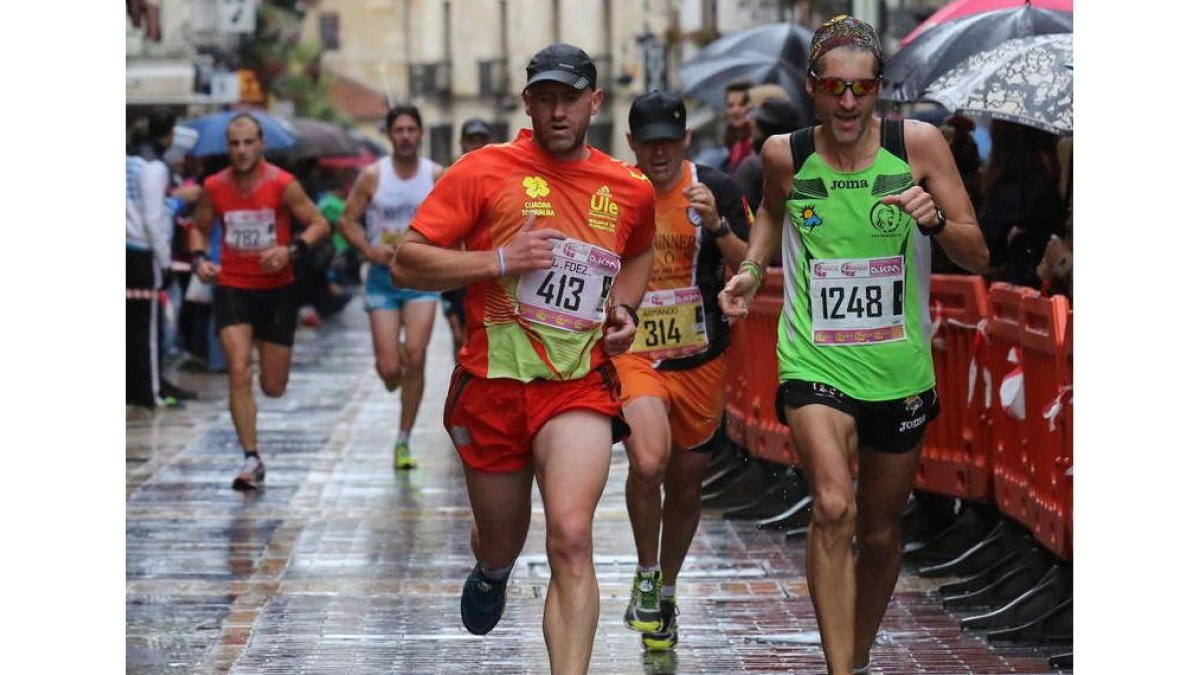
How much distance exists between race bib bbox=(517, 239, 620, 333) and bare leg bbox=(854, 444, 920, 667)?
104cm

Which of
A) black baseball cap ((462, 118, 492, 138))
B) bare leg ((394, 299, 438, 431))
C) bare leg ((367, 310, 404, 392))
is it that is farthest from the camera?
black baseball cap ((462, 118, 492, 138))

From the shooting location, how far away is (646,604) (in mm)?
8453

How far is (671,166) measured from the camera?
858 cm

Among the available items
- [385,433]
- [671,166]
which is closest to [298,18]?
[385,433]

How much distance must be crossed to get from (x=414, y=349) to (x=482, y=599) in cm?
668

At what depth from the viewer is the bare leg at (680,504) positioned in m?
8.64

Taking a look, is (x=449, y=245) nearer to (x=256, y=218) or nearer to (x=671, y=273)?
(x=671, y=273)

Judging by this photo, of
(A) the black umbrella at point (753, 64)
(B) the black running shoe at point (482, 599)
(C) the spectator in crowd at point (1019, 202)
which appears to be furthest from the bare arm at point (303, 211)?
(B) the black running shoe at point (482, 599)

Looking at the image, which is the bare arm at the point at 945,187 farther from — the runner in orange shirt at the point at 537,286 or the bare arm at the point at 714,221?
the bare arm at the point at 714,221

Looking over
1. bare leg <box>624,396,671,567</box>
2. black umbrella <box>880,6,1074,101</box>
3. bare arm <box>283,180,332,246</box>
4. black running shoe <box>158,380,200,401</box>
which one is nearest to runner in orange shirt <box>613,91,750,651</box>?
bare leg <box>624,396,671,567</box>

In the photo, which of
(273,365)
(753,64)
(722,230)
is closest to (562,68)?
(722,230)

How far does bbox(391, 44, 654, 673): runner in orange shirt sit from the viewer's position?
667 cm

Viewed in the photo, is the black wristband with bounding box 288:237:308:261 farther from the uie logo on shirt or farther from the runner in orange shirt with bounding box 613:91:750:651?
the uie logo on shirt

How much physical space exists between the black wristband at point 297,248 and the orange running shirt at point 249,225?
0.40ft
